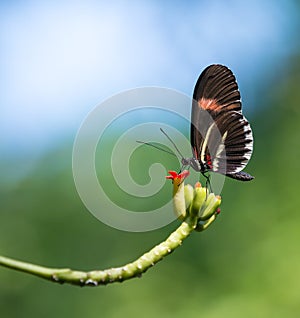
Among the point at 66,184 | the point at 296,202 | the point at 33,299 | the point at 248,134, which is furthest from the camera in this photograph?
the point at 66,184

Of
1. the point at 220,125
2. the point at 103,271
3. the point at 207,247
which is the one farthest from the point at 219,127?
the point at 207,247

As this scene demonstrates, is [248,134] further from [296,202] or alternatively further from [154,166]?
[296,202]

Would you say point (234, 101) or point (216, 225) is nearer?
point (234, 101)

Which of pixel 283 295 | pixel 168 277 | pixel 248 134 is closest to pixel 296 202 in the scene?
pixel 283 295

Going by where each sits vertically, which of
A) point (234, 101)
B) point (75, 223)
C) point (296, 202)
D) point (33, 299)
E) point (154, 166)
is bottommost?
point (33, 299)

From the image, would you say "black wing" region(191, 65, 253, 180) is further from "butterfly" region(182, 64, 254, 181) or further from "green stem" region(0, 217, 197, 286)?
"green stem" region(0, 217, 197, 286)

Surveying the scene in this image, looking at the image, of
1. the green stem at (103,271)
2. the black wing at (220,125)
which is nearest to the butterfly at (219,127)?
the black wing at (220,125)

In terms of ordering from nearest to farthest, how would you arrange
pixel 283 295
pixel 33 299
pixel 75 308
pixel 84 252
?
pixel 283 295 → pixel 75 308 → pixel 33 299 → pixel 84 252
